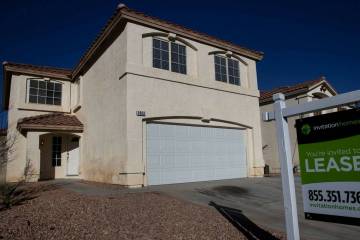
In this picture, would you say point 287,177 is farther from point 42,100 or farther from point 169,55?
point 42,100

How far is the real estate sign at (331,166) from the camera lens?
2891mm

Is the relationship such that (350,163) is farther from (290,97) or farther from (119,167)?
(290,97)

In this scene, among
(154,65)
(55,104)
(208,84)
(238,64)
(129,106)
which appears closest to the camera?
(129,106)

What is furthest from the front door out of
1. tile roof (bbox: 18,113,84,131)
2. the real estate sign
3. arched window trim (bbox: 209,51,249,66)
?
the real estate sign

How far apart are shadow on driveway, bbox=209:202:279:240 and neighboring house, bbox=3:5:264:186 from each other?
4.54 meters

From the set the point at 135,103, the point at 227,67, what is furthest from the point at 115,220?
the point at 227,67

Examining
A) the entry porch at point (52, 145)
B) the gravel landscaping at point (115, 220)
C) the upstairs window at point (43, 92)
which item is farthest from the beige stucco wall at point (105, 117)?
the gravel landscaping at point (115, 220)

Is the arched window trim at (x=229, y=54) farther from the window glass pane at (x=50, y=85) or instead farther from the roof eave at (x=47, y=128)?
the window glass pane at (x=50, y=85)

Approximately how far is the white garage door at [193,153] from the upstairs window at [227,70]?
8.47ft

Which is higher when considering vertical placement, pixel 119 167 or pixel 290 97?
pixel 290 97

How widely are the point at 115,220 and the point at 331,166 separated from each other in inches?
173

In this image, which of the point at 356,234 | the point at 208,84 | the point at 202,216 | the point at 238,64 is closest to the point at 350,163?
the point at 356,234

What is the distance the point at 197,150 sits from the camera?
42.0 feet

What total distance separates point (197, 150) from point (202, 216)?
6.43 metres
